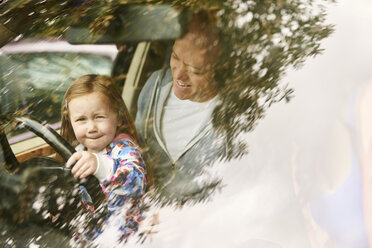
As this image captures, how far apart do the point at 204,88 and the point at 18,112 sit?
0.38 metres

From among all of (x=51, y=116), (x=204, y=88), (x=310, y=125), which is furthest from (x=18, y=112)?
(x=310, y=125)

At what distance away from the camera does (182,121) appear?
89 cm

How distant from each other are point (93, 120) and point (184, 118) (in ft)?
0.57

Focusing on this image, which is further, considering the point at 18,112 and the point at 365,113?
the point at 18,112

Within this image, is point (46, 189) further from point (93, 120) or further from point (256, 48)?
point (256, 48)

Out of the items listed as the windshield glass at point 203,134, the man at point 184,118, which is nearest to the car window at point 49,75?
the windshield glass at point 203,134

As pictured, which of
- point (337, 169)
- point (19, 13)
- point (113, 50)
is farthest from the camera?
point (19, 13)

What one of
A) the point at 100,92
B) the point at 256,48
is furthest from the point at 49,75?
the point at 256,48

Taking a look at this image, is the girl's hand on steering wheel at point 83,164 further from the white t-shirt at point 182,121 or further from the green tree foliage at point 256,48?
the green tree foliage at point 256,48

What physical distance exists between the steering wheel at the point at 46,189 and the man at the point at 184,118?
0.14 metres

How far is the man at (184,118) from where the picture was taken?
0.86 m

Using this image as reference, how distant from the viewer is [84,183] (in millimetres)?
897

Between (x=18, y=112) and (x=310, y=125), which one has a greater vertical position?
(x=18, y=112)

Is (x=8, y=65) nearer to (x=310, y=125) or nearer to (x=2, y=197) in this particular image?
(x=2, y=197)
